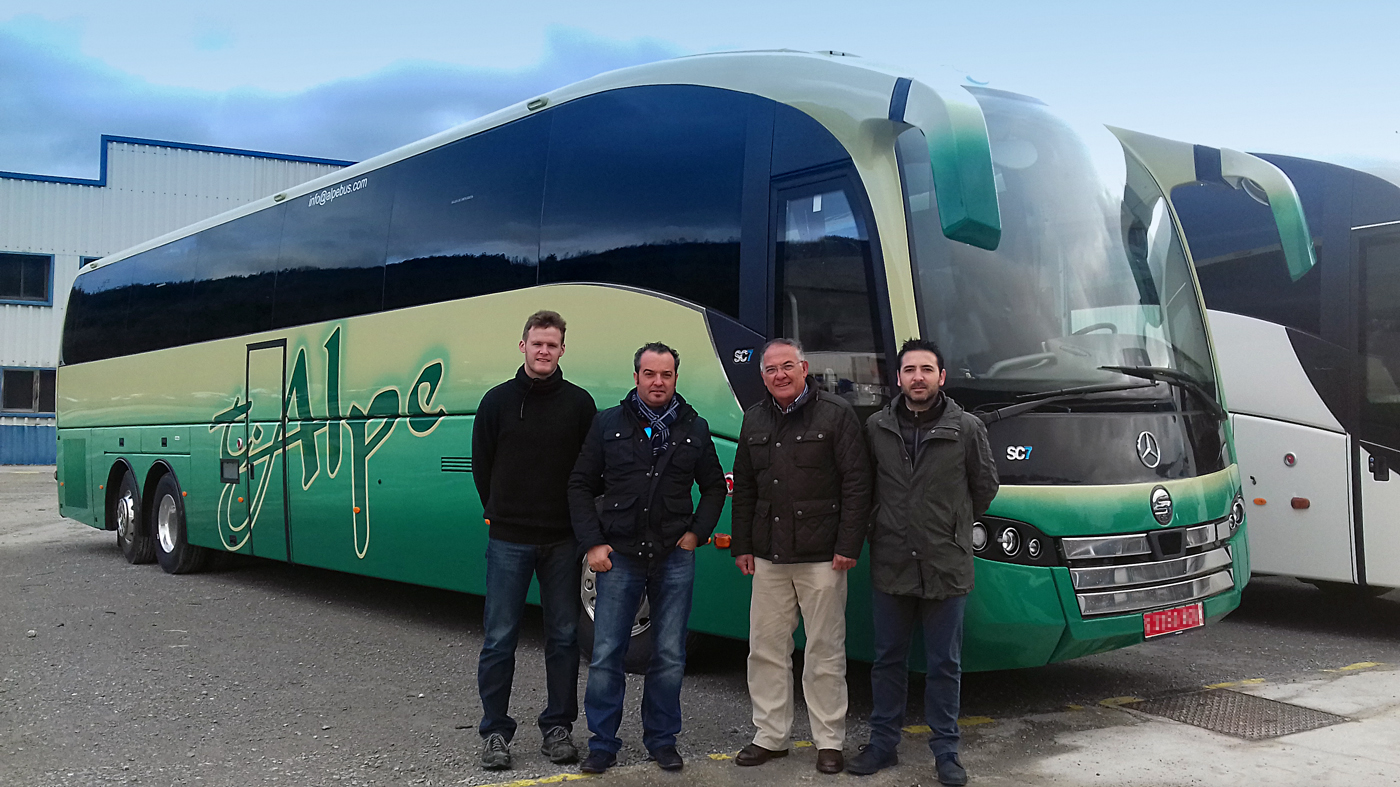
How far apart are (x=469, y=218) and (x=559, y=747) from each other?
167 inches

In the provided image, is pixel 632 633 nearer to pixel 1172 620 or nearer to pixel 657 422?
pixel 657 422

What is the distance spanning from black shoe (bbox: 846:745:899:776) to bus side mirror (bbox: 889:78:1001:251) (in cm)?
212

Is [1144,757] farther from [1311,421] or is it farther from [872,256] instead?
[1311,421]

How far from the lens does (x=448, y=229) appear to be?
844 centimetres

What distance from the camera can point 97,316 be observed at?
14.3 meters

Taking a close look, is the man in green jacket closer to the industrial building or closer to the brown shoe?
the brown shoe

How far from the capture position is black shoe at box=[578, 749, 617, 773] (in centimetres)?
499

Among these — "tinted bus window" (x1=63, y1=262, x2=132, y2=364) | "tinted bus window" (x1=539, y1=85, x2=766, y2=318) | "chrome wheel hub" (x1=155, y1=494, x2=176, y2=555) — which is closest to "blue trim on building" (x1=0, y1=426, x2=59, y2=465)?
"tinted bus window" (x1=63, y1=262, x2=132, y2=364)

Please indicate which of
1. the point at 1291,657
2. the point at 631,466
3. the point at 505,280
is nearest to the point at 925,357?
the point at 631,466

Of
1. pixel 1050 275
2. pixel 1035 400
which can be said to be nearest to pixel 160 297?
pixel 1050 275

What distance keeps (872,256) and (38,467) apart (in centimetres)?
3350

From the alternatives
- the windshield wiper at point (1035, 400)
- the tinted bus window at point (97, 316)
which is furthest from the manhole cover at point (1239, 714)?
the tinted bus window at point (97, 316)

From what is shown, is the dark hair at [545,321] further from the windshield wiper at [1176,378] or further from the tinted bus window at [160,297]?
the tinted bus window at [160,297]

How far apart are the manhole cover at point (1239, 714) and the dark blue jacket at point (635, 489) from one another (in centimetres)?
274
